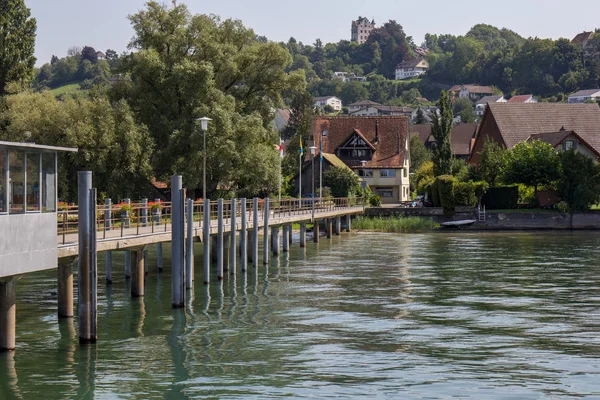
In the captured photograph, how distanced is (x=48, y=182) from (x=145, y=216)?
11.0 metres

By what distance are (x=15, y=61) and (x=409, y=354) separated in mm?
58496

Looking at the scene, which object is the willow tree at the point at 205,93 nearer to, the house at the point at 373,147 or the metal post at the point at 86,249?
the house at the point at 373,147

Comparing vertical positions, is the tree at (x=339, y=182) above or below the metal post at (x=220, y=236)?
above

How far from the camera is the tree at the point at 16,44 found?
77.1 m

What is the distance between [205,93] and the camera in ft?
226

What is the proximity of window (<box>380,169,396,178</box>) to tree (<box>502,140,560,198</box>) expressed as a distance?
1746cm

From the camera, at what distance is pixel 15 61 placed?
3061 inches

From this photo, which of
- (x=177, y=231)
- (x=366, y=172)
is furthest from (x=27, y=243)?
(x=366, y=172)

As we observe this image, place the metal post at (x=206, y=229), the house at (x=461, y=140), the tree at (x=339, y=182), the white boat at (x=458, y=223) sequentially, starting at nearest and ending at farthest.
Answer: the metal post at (x=206, y=229), the white boat at (x=458, y=223), the tree at (x=339, y=182), the house at (x=461, y=140)

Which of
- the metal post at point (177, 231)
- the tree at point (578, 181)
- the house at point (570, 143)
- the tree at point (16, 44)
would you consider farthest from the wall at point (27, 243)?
the house at point (570, 143)

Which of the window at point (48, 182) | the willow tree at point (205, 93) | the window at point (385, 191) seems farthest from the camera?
the window at point (385, 191)

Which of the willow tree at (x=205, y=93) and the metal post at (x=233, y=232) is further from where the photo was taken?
the willow tree at (x=205, y=93)

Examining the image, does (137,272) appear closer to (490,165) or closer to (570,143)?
(490,165)

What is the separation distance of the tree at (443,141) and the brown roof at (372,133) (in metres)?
4.75
